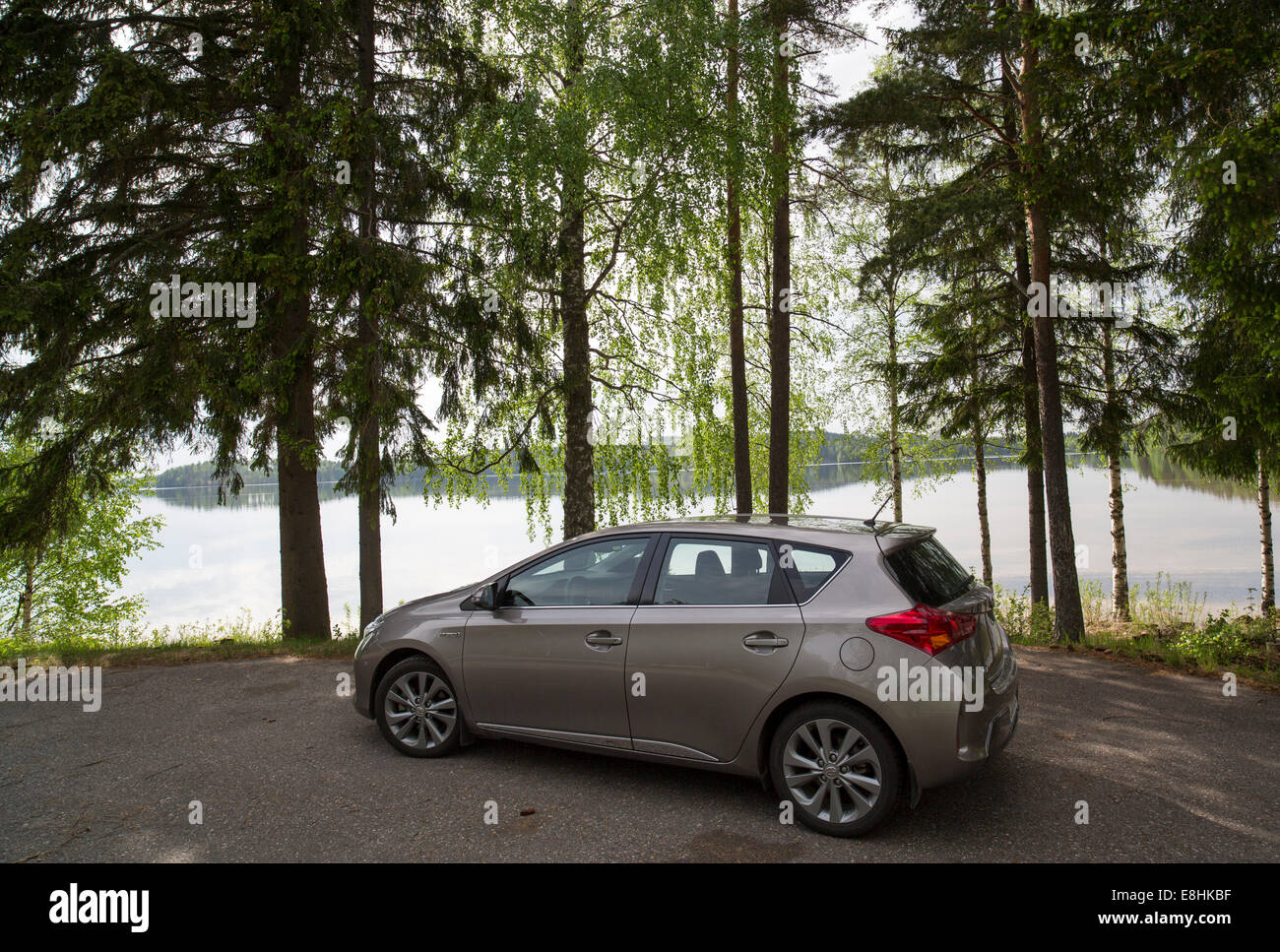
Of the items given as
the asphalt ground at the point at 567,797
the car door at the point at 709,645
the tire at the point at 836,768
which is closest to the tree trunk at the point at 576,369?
the asphalt ground at the point at 567,797

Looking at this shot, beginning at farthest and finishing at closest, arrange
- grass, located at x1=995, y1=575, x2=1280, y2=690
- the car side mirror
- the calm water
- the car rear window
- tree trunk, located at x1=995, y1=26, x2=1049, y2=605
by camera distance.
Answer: the calm water
tree trunk, located at x1=995, y1=26, x2=1049, y2=605
grass, located at x1=995, y1=575, x2=1280, y2=690
the car side mirror
the car rear window

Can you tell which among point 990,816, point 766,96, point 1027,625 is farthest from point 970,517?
point 990,816

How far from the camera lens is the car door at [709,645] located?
4406 millimetres

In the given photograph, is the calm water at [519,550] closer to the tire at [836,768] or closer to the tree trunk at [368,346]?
the tree trunk at [368,346]

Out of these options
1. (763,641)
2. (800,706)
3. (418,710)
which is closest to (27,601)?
(418,710)

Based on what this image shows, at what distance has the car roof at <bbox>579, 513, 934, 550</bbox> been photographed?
14.9 ft

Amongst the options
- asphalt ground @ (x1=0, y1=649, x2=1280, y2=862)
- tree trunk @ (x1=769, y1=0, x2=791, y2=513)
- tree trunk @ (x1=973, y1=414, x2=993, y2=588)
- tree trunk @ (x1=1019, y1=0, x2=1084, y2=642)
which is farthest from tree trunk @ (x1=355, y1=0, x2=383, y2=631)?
tree trunk @ (x1=973, y1=414, x2=993, y2=588)

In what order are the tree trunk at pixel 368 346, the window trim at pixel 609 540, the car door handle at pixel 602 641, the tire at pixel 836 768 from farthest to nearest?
the tree trunk at pixel 368 346 < the window trim at pixel 609 540 < the car door handle at pixel 602 641 < the tire at pixel 836 768

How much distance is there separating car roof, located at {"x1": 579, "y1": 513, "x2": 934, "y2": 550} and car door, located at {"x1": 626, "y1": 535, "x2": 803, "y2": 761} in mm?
108

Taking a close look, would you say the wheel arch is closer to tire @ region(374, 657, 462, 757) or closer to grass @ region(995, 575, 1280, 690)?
tire @ region(374, 657, 462, 757)

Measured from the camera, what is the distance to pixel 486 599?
542cm

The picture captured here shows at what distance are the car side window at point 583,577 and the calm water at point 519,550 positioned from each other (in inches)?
338

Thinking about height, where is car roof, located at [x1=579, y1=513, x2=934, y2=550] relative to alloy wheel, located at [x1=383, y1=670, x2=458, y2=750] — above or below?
above

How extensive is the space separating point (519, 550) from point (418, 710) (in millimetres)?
A: 31540
